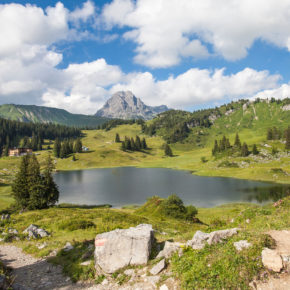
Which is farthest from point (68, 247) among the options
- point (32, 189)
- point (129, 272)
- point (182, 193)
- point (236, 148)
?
point (236, 148)

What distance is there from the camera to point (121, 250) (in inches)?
516

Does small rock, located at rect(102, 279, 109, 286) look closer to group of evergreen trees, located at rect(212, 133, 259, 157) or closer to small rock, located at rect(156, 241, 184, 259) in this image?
small rock, located at rect(156, 241, 184, 259)

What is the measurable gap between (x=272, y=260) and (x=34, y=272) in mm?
14934

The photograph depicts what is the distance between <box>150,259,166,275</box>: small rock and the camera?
11578mm

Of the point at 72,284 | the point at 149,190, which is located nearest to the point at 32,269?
the point at 72,284

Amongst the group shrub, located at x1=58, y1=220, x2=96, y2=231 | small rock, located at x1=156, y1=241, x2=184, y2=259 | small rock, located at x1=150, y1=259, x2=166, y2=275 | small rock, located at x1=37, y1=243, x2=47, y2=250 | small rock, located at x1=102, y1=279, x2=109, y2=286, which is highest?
small rock, located at x1=156, y1=241, x2=184, y2=259

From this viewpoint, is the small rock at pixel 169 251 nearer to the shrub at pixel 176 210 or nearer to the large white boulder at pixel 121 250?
the large white boulder at pixel 121 250

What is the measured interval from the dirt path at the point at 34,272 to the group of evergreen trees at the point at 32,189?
36.2 metres

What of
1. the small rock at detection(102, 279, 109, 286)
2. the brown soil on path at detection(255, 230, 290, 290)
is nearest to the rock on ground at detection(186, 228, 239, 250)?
the brown soil on path at detection(255, 230, 290, 290)

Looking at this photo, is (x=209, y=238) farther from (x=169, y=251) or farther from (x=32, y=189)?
(x=32, y=189)

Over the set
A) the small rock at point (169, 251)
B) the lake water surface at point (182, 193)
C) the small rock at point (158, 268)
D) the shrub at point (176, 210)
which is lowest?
the lake water surface at point (182, 193)

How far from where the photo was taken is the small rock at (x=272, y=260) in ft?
31.9

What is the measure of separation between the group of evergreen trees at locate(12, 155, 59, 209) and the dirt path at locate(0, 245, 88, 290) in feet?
119

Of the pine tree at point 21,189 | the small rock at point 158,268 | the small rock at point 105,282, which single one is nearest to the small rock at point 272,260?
the small rock at point 158,268
